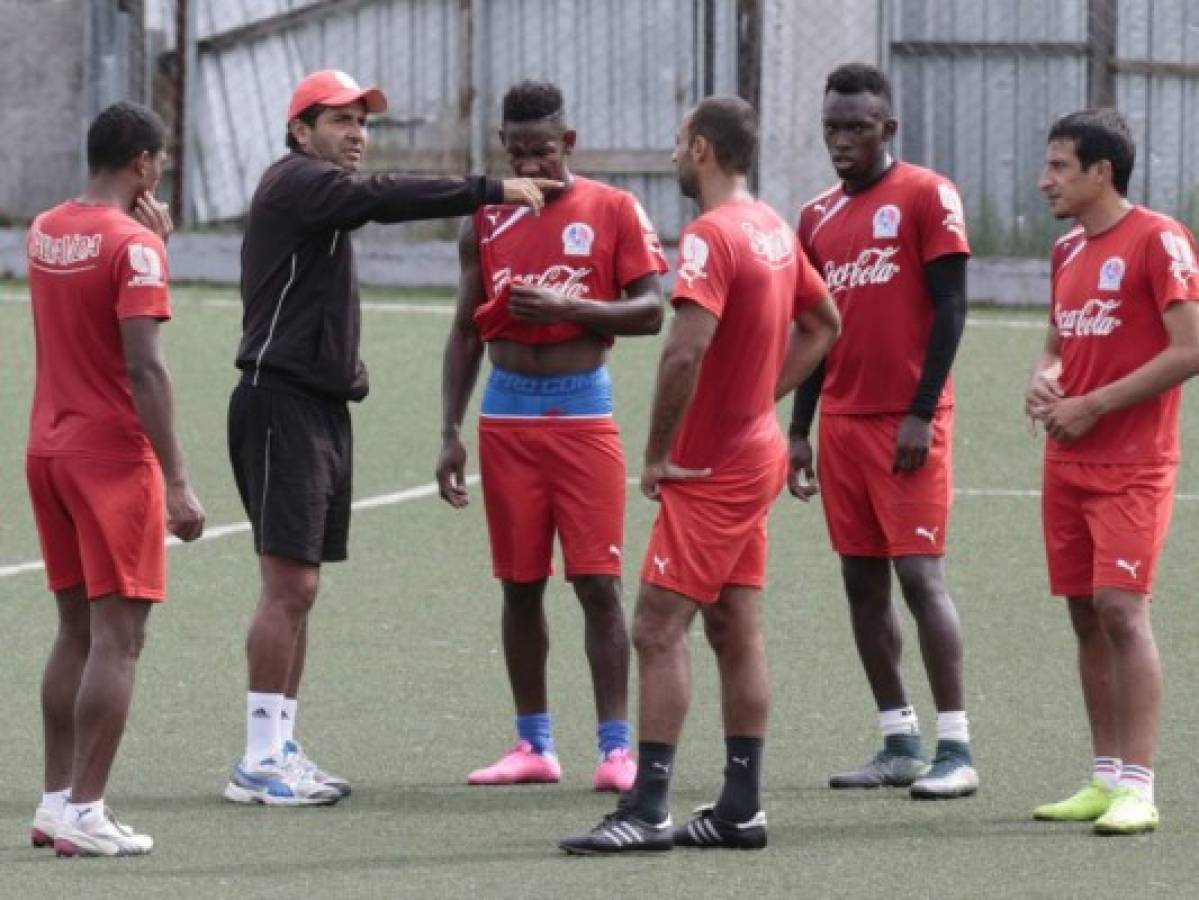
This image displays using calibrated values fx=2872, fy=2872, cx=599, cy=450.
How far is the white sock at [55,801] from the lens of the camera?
26.1 feet

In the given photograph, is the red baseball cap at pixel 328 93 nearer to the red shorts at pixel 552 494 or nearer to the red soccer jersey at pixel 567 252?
the red soccer jersey at pixel 567 252

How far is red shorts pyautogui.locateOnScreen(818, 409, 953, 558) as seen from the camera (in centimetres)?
894

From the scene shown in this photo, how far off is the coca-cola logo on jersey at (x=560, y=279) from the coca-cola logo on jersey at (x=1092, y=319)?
155cm

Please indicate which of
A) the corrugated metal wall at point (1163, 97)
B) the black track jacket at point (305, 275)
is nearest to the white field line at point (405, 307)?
the corrugated metal wall at point (1163, 97)

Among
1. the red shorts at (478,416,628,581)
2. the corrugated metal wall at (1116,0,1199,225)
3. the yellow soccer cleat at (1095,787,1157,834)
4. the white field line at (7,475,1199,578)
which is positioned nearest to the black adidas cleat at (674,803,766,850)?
the yellow soccer cleat at (1095,787,1157,834)

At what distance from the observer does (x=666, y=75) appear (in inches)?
825

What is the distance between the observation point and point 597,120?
2111 centimetres

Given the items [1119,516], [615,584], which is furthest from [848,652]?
[1119,516]

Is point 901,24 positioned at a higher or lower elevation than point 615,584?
higher

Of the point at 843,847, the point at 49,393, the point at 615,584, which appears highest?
the point at 49,393

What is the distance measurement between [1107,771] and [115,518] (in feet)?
9.71

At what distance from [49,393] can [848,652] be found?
158 inches

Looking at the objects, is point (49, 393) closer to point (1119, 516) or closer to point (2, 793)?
point (2, 793)

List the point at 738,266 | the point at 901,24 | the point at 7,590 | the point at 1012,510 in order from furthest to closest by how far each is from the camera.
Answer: the point at 901,24 < the point at 1012,510 < the point at 7,590 < the point at 738,266
